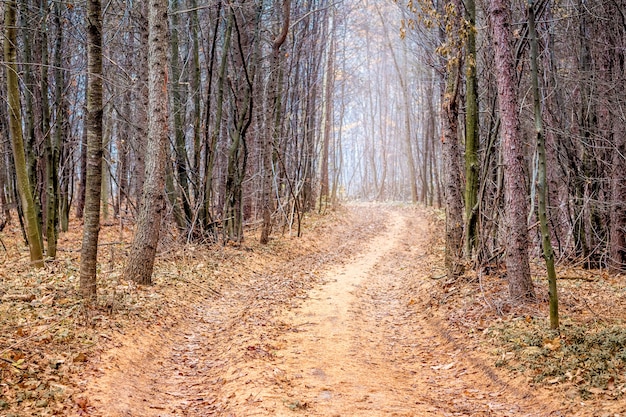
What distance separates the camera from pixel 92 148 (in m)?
7.01

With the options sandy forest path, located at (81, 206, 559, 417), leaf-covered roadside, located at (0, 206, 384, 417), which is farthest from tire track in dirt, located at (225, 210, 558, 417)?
leaf-covered roadside, located at (0, 206, 384, 417)

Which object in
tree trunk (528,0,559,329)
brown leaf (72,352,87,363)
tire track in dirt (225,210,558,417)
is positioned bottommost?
tire track in dirt (225,210,558,417)

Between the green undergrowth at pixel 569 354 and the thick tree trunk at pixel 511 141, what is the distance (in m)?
1.22

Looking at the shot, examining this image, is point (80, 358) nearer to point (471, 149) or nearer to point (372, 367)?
point (372, 367)

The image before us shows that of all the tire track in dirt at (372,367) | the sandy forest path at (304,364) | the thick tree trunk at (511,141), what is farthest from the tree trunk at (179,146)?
the thick tree trunk at (511,141)

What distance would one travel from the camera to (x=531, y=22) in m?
6.20

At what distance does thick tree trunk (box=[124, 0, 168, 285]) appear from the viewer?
30.7 ft

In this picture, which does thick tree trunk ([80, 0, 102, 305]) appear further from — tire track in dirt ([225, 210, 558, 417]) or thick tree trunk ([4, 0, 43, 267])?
thick tree trunk ([4, 0, 43, 267])

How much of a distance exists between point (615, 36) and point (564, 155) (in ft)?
9.42

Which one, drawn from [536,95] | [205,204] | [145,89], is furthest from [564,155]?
[145,89]

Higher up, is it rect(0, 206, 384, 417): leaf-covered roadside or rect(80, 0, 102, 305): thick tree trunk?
rect(80, 0, 102, 305): thick tree trunk

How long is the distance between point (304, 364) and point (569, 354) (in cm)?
307

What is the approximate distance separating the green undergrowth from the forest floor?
20mm

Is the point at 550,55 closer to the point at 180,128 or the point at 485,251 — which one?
the point at 485,251
